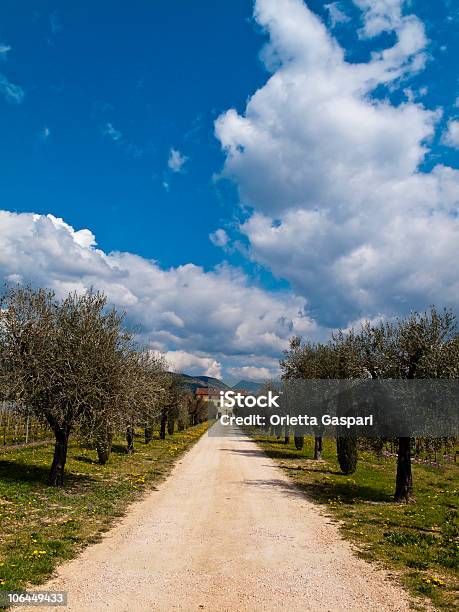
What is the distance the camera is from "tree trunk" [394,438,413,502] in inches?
797

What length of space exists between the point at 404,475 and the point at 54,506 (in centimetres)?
1501

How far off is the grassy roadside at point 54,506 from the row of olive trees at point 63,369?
224 centimetres

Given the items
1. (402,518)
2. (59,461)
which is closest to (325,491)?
(402,518)

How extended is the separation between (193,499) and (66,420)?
690 centimetres

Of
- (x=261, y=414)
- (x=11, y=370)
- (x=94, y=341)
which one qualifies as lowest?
(x=261, y=414)

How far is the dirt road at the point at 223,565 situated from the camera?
9.12 meters

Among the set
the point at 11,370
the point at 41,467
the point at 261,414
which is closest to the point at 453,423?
the point at 11,370

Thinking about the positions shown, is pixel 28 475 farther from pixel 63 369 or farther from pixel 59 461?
pixel 63 369

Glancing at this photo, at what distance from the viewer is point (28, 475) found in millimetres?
22406

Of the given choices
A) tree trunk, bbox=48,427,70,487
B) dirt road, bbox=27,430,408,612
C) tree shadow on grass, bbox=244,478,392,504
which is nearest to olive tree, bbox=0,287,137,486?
tree trunk, bbox=48,427,70,487

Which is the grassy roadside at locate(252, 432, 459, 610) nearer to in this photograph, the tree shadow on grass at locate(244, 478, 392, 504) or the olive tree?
the tree shadow on grass at locate(244, 478, 392, 504)

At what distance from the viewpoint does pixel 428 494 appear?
22.5m

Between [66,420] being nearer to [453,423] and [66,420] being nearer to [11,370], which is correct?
[11,370]

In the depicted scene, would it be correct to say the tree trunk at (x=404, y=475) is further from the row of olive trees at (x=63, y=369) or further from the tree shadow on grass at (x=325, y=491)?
the row of olive trees at (x=63, y=369)
